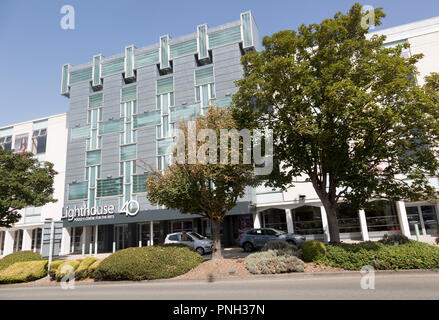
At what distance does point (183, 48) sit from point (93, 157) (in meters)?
15.5

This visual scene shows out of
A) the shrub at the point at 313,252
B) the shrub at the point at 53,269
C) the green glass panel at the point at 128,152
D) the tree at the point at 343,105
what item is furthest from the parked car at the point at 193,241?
the green glass panel at the point at 128,152

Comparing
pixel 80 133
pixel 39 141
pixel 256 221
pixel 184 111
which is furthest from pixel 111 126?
pixel 256 221

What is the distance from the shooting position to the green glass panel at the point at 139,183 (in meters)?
26.2

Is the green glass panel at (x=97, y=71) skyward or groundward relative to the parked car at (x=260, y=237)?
skyward

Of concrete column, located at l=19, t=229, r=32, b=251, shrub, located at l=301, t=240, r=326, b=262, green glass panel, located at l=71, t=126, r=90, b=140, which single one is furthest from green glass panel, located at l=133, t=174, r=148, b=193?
shrub, located at l=301, t=240, r=326, b=262

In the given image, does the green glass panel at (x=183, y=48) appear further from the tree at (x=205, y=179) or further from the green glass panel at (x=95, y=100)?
the tree at (x=205, y=179)

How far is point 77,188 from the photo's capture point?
2830cm

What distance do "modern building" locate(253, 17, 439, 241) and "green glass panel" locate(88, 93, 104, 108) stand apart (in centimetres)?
2083

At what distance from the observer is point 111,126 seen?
95.5 ft

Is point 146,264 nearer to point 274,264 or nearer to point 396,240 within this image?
point 274,264

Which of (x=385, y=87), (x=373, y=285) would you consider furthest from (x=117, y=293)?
(x=385, y=87)

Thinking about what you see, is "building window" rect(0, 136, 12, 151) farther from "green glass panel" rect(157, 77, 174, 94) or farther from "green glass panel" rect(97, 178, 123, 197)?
"green glass panel" rect(157, 77, 174, 94)

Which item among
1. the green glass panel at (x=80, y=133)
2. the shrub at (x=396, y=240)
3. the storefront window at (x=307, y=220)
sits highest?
the green glass panel at (x=80, y=133)

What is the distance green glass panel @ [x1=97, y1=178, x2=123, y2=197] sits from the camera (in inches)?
1064
